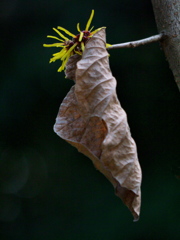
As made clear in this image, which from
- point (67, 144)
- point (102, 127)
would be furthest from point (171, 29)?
point (67, 144)

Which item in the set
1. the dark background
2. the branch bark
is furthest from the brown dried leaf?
the dark background

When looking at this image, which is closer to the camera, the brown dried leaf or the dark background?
the brown dried leaf

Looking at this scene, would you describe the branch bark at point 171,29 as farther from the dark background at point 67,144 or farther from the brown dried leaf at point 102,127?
Result: the dark background at point 67,144

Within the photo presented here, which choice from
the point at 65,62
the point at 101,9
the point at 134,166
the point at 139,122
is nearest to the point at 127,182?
the point at 134,166

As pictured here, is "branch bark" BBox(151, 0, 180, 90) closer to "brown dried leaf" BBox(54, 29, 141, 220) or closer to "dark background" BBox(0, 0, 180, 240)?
"brown dried leaf" BBox(54, 29, 141, 220)

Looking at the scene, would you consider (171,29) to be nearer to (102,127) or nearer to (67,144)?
(102,127)
